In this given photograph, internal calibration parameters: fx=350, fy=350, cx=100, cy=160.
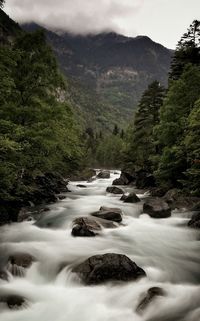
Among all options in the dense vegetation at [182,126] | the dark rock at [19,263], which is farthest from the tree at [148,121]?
the dark rock at [19,263]

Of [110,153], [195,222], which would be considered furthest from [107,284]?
[110,153]

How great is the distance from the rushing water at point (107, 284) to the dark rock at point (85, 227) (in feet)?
1.26

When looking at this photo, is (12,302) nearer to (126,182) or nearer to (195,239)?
(195,239)

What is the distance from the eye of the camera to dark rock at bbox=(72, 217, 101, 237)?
1652 cm

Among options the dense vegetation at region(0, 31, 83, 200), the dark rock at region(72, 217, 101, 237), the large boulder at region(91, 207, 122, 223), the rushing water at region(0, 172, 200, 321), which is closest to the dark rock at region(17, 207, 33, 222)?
the rushing water at region(0, 172, 200, 321)

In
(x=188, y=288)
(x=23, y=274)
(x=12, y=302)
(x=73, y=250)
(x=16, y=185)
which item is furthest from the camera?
(x=16, y=185)

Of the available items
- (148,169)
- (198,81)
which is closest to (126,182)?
(148,169)

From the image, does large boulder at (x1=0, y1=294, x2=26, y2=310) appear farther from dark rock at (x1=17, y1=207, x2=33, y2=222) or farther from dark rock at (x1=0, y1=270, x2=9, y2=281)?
dark rock at (x1=17, y1=207, x2=33, y2=222)

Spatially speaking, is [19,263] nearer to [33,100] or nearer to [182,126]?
[33,100]

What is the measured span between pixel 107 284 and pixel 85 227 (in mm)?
6648

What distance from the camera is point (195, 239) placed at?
16.8m

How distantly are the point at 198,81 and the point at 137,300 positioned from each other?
857 inches

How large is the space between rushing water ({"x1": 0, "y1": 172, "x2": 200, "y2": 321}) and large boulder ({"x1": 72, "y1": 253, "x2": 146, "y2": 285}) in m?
0.24

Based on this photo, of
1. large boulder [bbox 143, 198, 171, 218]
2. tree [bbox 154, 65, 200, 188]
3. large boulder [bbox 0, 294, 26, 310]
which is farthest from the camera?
tree [bbox 154, 65, 200, 188]
